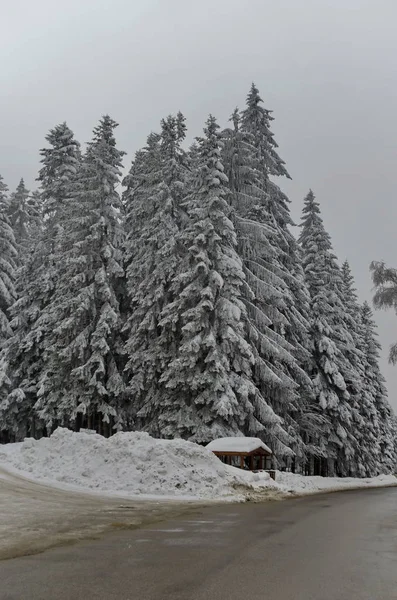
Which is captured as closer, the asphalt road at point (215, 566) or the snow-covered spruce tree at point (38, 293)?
the asphalt road at point (215, 566)

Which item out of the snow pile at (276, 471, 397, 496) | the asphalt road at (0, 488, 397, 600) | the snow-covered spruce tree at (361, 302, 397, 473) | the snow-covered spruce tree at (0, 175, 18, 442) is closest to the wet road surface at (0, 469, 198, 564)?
the asphalt road at (0, 488, 397, 600)

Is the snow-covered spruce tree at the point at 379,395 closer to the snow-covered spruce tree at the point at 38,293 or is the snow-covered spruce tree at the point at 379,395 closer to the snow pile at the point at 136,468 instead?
the snow-covered spruce tree at the point at 38,293

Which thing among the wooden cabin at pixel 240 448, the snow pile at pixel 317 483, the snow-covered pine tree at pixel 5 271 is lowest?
the snow pile at pixel 317 483

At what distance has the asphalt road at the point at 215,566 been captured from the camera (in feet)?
16.4

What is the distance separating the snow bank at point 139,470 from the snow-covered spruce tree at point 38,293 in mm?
11852

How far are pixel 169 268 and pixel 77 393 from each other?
26.1 ft

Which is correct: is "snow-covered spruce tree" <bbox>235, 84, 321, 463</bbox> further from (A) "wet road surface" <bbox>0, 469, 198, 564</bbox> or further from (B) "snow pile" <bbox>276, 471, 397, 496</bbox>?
(A) "wet road surface" <bbox>0, 469, 198, 564</bbox>

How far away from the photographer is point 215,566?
19.5 feet

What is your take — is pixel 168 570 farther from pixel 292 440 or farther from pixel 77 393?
pixel 77 393

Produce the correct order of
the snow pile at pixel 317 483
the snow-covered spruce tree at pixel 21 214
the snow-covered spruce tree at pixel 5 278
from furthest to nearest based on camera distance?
the snow-covered spruce tree at pixel 21 214 → the snow-covered spruce tree at pixel 5 278 → the snow pile at pixel 317 483

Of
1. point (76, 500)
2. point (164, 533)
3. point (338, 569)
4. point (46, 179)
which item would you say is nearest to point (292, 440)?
point (76, 500)

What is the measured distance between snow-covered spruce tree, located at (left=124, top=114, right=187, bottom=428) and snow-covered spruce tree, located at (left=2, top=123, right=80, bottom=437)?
460 centimetres

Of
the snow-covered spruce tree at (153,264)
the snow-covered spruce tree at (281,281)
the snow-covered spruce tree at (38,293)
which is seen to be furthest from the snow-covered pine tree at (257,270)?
the snow-covered spruce tree at (38,293)

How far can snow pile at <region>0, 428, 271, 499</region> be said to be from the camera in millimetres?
14406
